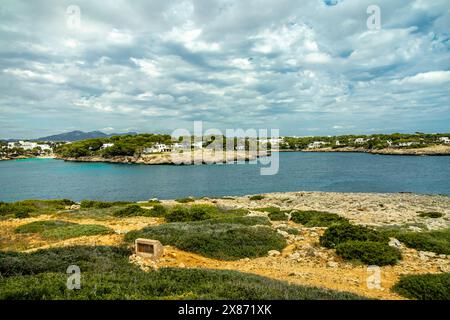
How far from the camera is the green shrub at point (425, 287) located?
8.94 m

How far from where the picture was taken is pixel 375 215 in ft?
84.3

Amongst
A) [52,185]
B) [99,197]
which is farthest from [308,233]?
[52,185]

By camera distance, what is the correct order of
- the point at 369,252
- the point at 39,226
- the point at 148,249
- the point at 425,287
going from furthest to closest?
the point at 39,226 < the point at 148,249 < the point at 369,252 < the point at 425,287

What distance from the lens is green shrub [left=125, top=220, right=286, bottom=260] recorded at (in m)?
14.0

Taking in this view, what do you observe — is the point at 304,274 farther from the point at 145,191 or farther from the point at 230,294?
the point at 145,191

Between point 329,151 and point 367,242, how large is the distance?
171 metres

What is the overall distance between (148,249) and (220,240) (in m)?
3.56

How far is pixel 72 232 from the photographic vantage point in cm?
1792

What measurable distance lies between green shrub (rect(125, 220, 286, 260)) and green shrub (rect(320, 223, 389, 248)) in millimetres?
2045

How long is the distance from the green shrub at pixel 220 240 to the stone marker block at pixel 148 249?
186 cm

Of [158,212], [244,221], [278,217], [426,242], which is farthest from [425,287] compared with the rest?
[158,212]

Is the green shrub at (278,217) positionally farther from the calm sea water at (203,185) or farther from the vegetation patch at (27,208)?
the calm sea water at (203,185)

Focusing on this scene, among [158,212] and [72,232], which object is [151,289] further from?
[158,212]
